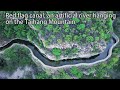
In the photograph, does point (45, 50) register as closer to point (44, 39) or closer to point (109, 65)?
point (44, 39)

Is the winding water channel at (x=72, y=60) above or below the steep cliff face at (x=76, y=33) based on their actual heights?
below

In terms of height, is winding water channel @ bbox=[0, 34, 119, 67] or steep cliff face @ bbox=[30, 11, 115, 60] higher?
steep cliff face @ bbox=[30, 11, 115, 60]

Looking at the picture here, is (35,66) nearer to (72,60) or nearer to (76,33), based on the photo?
(72,60)

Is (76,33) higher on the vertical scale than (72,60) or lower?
higher

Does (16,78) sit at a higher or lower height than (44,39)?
lower

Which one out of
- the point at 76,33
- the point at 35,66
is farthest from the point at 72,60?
the point at 35,66

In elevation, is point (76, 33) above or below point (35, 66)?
above
